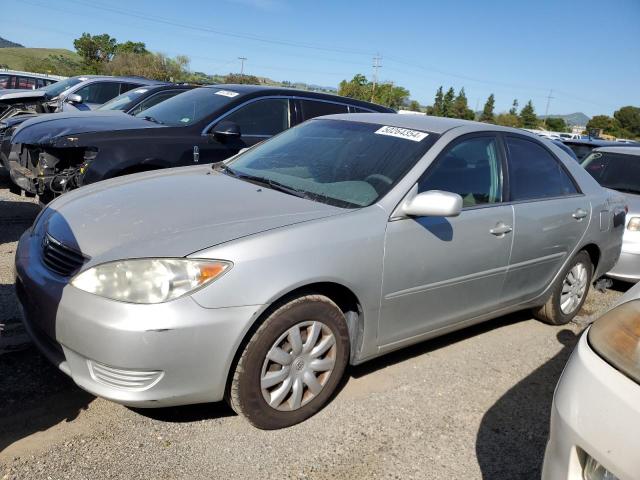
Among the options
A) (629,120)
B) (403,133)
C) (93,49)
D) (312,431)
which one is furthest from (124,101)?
(629,120)

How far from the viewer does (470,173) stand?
3693 millimetres

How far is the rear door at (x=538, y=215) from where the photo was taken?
3.89 metres

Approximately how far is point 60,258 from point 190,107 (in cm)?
383

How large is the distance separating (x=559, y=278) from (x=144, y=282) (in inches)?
130

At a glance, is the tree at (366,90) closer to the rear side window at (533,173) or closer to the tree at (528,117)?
the tree at (528,117)

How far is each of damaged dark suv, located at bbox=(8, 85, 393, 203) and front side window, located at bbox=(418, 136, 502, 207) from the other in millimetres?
2688

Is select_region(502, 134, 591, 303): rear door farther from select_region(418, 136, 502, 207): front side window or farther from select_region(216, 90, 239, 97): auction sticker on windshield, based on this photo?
select_region(216, 90, 239, 97): auction sticker on windshield

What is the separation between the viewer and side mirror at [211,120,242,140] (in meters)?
5.57

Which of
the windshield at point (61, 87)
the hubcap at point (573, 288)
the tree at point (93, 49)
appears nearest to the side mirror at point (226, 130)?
the hubcap at point (573, 288)

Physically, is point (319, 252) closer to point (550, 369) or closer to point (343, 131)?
point (343, 131)

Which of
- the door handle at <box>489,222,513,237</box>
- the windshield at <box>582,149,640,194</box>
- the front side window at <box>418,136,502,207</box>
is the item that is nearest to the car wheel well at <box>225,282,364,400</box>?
the front side window at <box>418,136,502,207</box>

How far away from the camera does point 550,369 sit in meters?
3.96

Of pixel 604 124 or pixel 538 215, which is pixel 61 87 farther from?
pixel 604 124

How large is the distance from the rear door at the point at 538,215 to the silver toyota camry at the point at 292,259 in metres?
0.02
